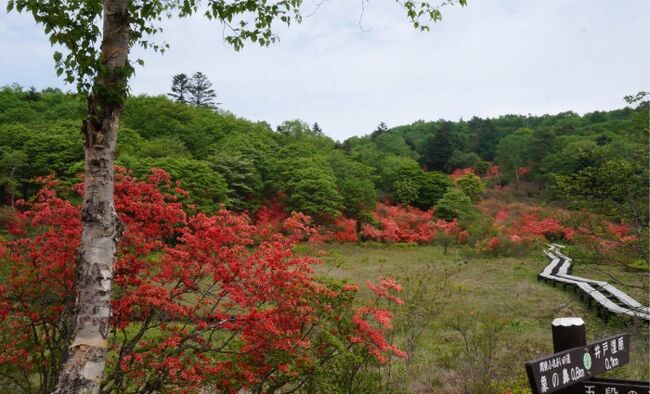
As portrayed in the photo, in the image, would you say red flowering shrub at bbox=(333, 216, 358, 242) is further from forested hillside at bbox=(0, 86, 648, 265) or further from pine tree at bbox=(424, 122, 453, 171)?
pine tree at bbox=(424, 122, 453, 171)

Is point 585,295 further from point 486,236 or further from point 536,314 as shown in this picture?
point 486,236

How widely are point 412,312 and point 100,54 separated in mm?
5912

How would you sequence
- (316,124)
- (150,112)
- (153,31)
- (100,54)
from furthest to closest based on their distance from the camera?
1. (316,124)
2. (150,112)
3. (153,31)
4. (100,54)

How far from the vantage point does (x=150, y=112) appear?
39.3 metres

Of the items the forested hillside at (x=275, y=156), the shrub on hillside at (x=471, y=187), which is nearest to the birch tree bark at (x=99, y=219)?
the forested hillside at (x=275, y=156)

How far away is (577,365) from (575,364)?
0.03 m

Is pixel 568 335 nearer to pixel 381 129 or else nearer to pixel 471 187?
pixel 471 187

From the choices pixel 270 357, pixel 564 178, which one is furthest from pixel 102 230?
pixel 564 178

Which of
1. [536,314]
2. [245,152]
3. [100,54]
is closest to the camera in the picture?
[100,54]

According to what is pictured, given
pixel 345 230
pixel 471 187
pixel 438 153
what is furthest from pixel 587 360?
pixel 438 153

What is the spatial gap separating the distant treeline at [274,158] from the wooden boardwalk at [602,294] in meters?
2.80

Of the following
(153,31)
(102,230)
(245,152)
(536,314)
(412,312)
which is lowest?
(536,314)

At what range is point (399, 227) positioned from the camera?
3083cm

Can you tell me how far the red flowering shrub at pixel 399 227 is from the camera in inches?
1160
